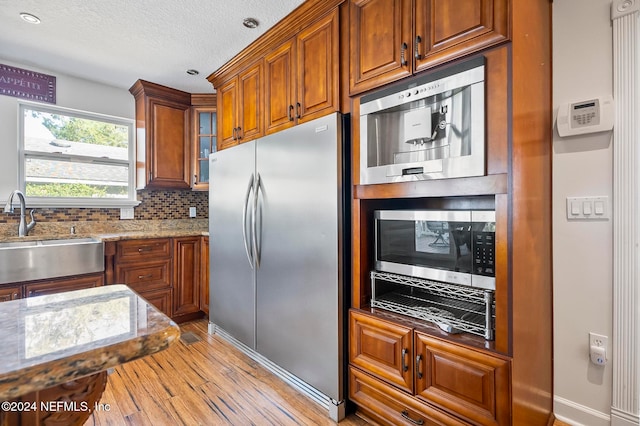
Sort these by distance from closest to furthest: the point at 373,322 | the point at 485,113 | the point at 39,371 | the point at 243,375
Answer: the point at 39,371
the point at 485,113
the point at 373,322
the point at 243,375

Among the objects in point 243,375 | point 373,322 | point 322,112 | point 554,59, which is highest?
point 554,59

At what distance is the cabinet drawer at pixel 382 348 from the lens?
150 cm

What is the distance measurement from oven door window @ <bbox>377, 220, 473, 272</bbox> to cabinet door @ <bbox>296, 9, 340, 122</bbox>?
2.56ft

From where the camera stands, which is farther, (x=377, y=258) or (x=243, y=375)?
(x=243, y=375)

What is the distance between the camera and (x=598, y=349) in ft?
5.22

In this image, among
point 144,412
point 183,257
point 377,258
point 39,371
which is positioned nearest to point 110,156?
point 183,257

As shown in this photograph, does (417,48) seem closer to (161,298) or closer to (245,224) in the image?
(245,224)

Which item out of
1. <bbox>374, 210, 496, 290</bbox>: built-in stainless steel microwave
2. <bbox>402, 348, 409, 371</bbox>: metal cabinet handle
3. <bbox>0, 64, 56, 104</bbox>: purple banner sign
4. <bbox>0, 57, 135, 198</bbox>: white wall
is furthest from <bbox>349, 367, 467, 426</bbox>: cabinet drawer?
<bbox>0, 64, 56, 104</bbox>: purple banner sign

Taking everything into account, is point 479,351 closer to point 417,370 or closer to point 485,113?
point 417,370

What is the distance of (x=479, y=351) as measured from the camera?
1.28 metres

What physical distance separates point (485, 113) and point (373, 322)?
1082mm

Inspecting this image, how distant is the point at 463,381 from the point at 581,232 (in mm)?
1000

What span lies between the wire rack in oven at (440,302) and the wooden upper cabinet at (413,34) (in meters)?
0.98

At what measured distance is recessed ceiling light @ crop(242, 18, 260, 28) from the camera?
2.17 metres
